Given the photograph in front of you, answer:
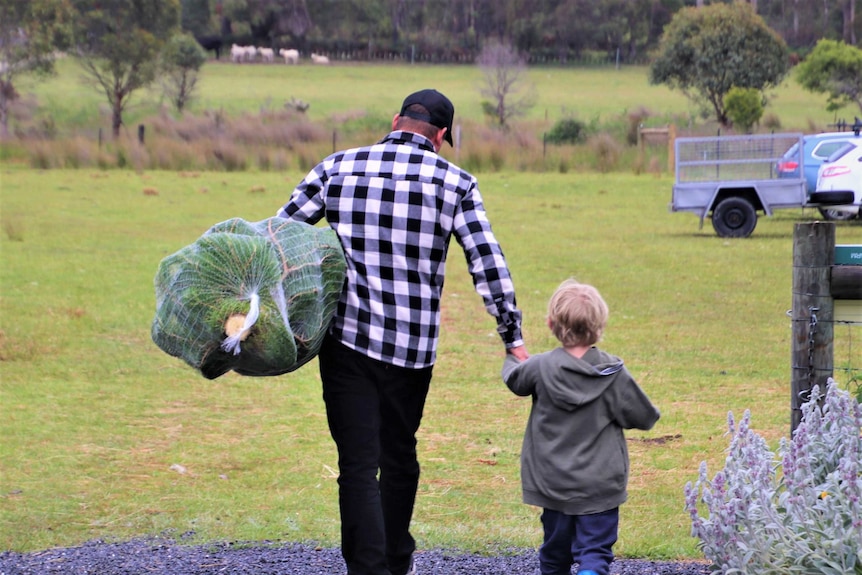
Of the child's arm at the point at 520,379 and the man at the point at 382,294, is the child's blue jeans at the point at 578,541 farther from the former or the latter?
the man at the point at 382,294

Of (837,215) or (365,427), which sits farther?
(837,215)

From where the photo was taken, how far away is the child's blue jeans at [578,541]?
4109 mm

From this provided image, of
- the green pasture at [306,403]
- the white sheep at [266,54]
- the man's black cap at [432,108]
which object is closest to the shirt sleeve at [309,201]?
the man's black cap at [432,108]

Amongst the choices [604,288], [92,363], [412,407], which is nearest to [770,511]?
[412,407]

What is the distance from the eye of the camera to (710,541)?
12.6 feet

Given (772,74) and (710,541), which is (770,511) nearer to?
(710,541)

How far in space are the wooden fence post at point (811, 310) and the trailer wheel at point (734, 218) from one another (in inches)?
580

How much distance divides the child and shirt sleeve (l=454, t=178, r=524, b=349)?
0.84ft

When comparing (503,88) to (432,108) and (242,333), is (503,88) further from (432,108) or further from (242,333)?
(242,333)

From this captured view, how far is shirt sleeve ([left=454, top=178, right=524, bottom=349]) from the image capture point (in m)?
4.41

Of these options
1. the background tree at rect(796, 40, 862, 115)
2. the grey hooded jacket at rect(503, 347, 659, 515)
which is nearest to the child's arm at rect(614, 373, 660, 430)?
the grey hooded jacket at rect(503, 347, 659, 515)

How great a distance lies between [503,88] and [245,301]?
5280 centimetres


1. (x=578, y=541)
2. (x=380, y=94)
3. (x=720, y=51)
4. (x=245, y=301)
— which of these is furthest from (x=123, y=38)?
(x=578, y=541)

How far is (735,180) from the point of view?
19.3 meters
